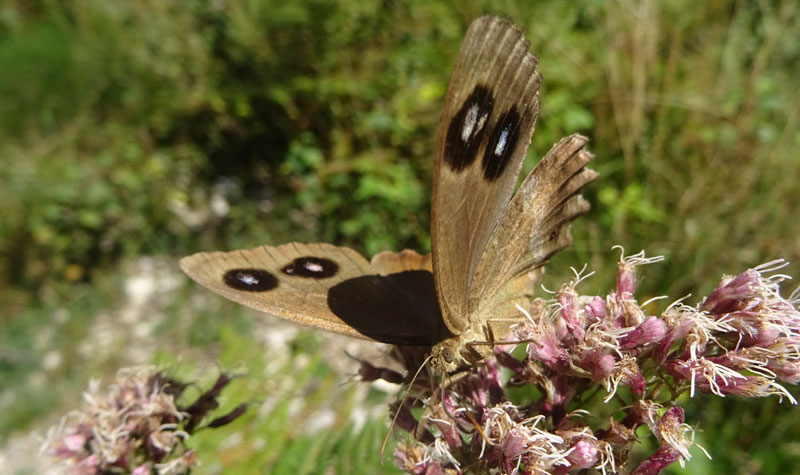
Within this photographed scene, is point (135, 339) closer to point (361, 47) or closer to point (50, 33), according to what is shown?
point (361, 47)

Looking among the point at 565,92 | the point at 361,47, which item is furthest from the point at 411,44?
the point at 565,92

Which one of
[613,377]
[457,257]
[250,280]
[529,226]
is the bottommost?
[613,377]

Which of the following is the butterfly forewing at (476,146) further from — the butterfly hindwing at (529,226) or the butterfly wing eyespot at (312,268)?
the butterfly wing eyespot at (312,268)

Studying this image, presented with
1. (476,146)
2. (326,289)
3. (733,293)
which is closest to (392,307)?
(326,289)

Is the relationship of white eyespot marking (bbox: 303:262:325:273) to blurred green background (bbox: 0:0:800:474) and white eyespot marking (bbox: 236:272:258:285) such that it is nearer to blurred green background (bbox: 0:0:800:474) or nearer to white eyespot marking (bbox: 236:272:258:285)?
white eyespot marking (bbox: 236:272:258:285)

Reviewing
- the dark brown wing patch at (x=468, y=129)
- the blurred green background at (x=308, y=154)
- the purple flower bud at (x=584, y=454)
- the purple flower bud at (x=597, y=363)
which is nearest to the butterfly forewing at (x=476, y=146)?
the dark brown wing patch at (x=468, y=129)

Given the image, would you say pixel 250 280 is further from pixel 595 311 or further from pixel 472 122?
pixel 595 311

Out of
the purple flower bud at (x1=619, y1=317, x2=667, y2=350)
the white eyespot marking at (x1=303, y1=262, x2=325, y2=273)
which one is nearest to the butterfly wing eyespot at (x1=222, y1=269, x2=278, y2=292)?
the white eyespot marking at (x1=303, y1=262, x2=325, y2=273)
